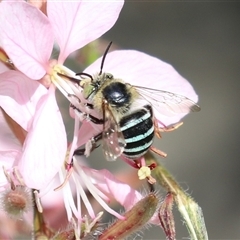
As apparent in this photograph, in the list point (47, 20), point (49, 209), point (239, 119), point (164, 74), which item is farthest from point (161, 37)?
point (47, 20)

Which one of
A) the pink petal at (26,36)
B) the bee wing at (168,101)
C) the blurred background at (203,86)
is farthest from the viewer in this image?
the blurred background at (203,86)

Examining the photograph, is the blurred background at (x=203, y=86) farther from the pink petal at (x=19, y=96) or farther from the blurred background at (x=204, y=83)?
the pink petal at (x=19, y=96)

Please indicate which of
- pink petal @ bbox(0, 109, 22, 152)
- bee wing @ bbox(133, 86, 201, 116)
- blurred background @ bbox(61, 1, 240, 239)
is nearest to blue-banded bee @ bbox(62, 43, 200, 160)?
bee wing @ bbox(133, 86, 201, 116)

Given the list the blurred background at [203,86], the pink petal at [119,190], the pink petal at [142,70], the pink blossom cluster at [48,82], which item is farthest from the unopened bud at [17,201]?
the blurred background at [203,86]

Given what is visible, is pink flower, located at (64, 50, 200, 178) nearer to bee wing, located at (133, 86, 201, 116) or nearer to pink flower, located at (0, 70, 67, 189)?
bee wing, located at (133, 86, 201, 116)

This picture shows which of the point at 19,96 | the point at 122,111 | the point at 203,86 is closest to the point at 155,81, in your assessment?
the point at 122,111
